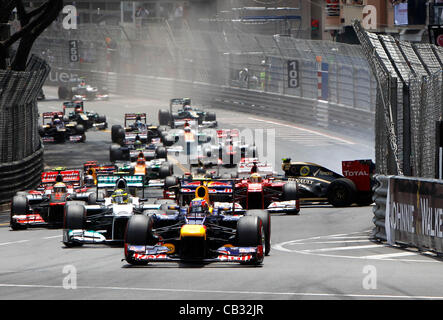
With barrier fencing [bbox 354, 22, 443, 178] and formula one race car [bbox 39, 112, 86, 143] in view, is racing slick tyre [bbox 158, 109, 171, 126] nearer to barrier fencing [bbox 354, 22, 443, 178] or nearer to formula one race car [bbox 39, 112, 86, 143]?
formula one race car [bbox 39, 112, 86, 143]

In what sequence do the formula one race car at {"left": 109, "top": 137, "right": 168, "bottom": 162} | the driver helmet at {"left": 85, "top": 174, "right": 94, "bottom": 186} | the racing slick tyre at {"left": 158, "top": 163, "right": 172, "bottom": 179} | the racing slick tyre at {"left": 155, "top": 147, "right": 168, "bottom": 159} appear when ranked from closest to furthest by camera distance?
the driver helmet at {"left": 85, "top": 174, "right": 94, "bottom": 186}
the racing slick tyre at {"left": 158, "top": 163, "right": 172, "bottom": 179}
the formula one race car at {"left": 109, "top": 137, "right": 168, "bottom": 162}
the racing slick tyre at {"left": 155, "top": 147, "right": 168, "bottom": 159}

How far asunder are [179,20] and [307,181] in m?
73.6

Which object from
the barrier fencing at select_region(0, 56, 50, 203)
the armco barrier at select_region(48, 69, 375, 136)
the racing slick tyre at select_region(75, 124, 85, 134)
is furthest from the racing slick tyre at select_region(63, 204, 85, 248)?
the racing slick tyre at select_region(75, 124, 85, 134)

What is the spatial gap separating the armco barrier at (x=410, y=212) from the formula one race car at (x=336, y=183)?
6839 millimetres

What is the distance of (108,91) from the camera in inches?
3088

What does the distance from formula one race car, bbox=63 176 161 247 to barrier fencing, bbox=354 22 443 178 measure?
4.78 m

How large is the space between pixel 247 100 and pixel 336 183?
34879 millimetres

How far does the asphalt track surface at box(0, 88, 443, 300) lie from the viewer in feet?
35.9

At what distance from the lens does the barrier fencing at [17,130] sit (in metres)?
26.9

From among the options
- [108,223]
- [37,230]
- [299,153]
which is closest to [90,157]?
[299,153]

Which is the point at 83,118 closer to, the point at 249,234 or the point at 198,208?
the point at 198,208

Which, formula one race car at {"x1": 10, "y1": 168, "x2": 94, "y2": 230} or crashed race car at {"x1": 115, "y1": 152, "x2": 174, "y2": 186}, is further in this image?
crashed race car at {"x1": 115, "y1": 152, "x2": 174, "y2": 186}

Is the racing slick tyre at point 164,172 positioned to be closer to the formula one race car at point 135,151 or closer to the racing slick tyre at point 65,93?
the formula one race car at point 135,151

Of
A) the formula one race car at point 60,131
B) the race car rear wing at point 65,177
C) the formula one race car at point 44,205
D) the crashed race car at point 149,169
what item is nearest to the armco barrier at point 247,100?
the formula one race car at point 60,131
